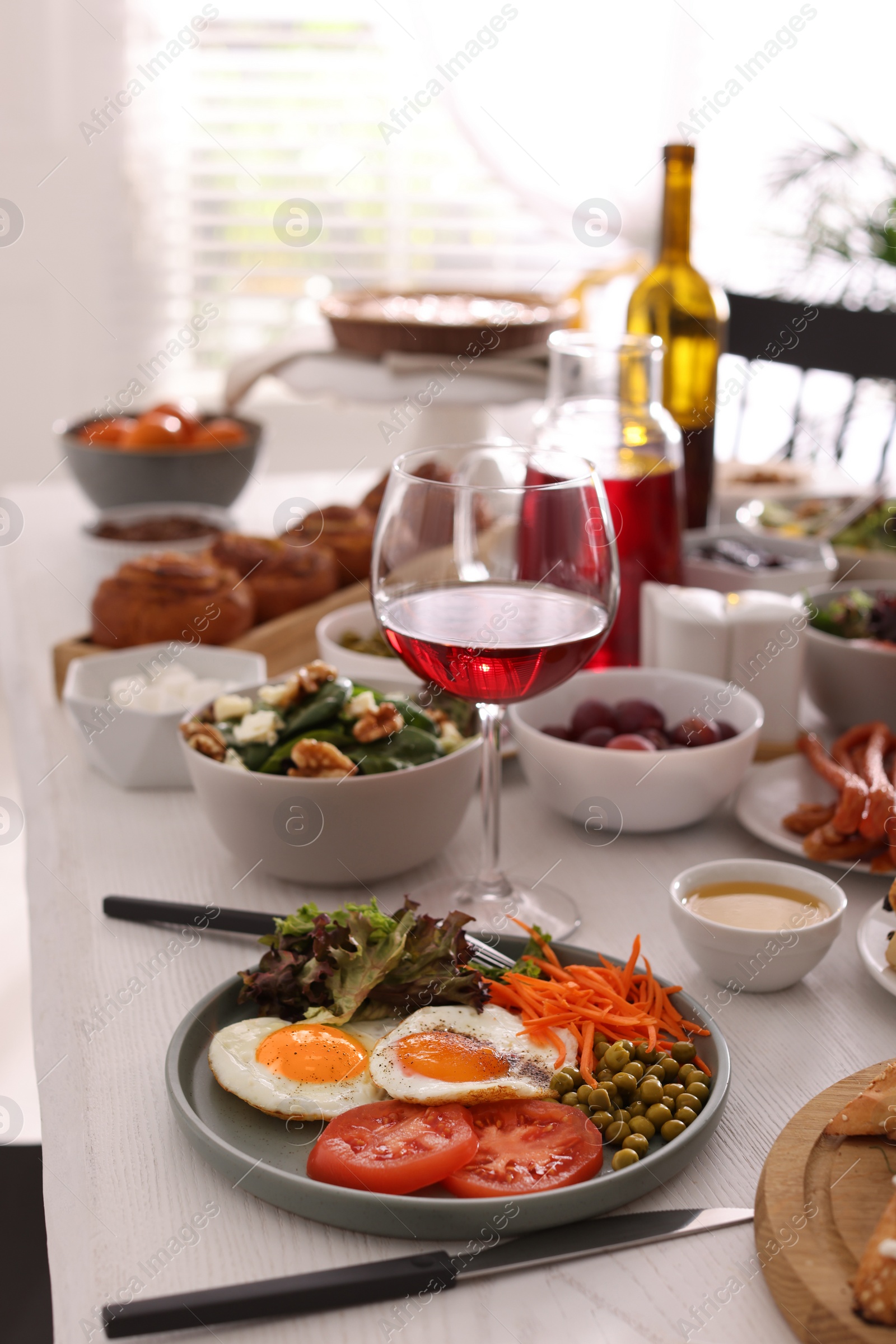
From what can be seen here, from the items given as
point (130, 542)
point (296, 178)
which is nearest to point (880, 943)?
point (130, 542)

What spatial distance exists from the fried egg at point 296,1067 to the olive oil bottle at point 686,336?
1128 millimetres

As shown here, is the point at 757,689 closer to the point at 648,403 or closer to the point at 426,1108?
the point at 648,403

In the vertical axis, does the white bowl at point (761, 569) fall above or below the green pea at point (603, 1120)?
above

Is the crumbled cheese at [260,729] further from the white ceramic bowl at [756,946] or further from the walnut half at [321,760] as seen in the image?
the white ceramic bowl at [756,946]

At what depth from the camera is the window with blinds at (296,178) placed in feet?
13.5

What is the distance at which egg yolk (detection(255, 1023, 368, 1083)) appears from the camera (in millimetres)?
784

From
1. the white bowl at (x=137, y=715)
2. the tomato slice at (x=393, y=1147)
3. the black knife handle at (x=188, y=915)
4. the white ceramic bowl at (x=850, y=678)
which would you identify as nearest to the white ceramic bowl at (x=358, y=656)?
the white bowl at (x=137, y=715)

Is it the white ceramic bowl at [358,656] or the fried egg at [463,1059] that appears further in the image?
the white ceramic bowl at [358,656]

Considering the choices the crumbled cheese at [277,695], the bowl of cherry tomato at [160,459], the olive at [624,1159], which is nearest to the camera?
the olive at [624,1159]

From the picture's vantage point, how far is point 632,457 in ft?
4.80

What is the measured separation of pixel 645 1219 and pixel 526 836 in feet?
1.76

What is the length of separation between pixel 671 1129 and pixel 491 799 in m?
0.36

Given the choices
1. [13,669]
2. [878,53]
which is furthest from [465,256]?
[13,669]

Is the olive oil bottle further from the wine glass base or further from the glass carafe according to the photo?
the wine glass base
